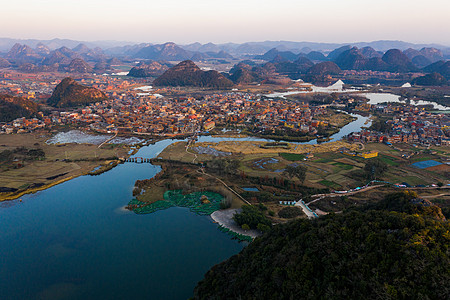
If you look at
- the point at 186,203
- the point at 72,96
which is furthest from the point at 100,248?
the point at 72,96

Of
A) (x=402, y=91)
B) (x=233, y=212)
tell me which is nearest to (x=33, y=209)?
(x=233, y=212)

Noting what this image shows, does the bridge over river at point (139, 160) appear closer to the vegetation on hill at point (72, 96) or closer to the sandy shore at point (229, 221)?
the sandy shore at point (229, 221)

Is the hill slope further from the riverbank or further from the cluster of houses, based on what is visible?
the riverbank

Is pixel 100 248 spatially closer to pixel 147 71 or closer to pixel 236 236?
pixel 236 236

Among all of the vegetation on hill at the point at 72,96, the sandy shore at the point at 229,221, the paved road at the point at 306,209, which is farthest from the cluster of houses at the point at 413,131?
the vegetation on hill at the point at 72,96

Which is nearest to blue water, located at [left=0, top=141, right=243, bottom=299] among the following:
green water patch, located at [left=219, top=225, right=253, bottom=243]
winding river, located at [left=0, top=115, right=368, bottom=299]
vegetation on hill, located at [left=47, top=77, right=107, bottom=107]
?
winding river, located at [left=0, top=115, right=368, bottom=299]

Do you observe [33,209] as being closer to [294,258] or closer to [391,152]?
[294,258]
